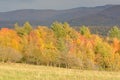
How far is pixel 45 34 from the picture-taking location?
367 feet

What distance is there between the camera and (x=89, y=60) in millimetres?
91125

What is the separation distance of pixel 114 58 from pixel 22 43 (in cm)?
2589

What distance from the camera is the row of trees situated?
88812 mm

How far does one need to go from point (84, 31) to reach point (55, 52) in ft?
105

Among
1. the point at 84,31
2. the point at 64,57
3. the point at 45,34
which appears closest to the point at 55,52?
the point at 64,57

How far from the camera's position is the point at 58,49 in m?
98.2

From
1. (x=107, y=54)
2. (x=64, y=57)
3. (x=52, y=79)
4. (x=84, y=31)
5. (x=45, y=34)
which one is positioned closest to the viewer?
(x=52, y=79)

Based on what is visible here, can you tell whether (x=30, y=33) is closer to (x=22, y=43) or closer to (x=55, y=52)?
(x=22, y=43)

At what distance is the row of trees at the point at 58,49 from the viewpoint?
3497 inches

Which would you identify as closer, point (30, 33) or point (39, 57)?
point (39, 57)

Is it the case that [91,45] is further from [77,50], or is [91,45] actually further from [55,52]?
[55,52]

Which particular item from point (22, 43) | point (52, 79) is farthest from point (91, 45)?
point (52, 79)

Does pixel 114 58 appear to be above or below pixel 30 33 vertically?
below

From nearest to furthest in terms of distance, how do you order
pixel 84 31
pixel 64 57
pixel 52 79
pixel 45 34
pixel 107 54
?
pixel 52 79
pixel 64 57
pixel 107 54
pixel 45 34
pixel 84 31
